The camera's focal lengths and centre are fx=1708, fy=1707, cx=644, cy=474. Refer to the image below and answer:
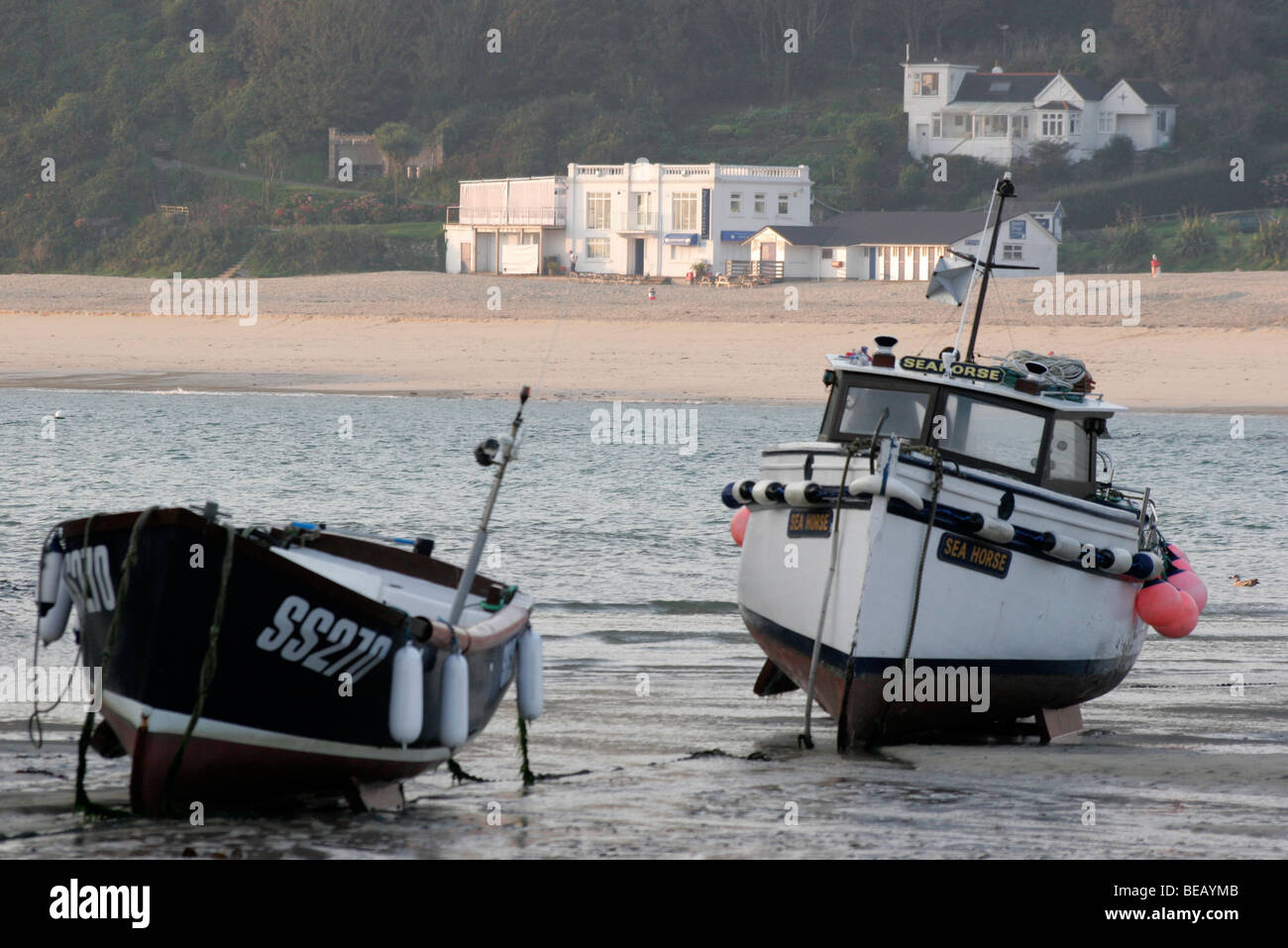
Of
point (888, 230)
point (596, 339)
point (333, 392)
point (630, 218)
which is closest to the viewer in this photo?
point (333, 392)

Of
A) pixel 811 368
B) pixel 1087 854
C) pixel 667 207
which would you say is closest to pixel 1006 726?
pixel 1087 854

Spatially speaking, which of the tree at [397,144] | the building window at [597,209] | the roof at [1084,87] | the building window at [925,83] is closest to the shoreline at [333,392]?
the building window at [597,209]

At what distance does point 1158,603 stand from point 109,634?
7872mm

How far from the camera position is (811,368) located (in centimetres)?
4753

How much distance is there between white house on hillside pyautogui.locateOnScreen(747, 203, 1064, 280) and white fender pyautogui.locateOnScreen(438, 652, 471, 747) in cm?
6165

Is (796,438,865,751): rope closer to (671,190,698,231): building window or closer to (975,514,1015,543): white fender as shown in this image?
(975,514,1015,543): white fender

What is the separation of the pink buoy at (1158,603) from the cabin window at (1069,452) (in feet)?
3.24

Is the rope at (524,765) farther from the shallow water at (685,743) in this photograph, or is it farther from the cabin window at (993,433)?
the cabin window at (993,433)

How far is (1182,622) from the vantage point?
1313 cm

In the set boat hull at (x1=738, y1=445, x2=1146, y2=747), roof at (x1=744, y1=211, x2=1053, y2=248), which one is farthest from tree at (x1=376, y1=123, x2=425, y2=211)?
boat hull at (x1=738, y1=445, x2=1146, y2=747)

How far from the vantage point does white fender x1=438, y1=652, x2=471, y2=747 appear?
9359mm

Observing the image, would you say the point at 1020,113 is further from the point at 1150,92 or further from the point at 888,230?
the point at 888,230

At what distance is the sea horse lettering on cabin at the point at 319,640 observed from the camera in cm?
884

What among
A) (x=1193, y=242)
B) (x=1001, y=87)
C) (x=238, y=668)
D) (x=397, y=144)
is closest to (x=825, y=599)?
(x=238, y=668)
